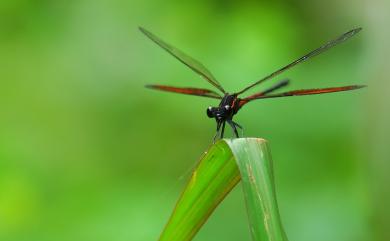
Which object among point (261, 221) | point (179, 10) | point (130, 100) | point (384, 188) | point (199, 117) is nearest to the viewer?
point (261, 221)

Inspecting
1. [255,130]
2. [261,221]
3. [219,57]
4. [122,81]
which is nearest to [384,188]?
[255,130]

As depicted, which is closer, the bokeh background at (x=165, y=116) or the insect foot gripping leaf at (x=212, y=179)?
the insect foot gripping leaf at (x=212, y=179)

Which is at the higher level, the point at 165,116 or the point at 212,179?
the point at 165,116

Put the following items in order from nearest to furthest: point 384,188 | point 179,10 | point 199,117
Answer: point 384,188, point 199,117, point 179,10

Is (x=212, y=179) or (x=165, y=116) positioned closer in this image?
(x=212, y=179)

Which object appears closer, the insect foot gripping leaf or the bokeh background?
the insect foot gripping leaf

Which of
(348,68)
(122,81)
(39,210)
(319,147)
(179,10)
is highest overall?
(179,10)

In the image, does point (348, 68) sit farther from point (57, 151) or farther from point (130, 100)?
point (57, 151)

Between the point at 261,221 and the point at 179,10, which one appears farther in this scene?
the point at 179,10
